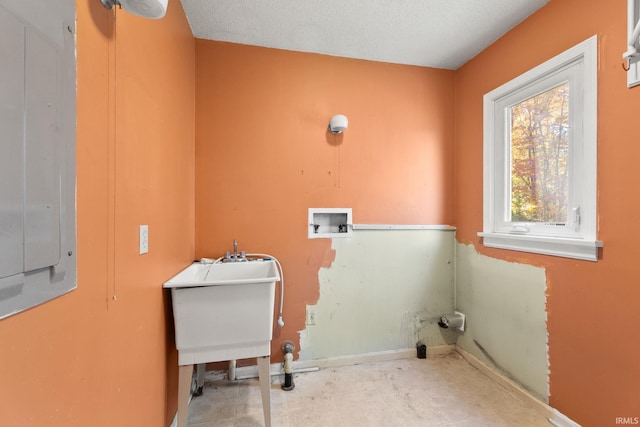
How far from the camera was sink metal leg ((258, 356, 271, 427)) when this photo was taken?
1.33m

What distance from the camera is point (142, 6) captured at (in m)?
0.74

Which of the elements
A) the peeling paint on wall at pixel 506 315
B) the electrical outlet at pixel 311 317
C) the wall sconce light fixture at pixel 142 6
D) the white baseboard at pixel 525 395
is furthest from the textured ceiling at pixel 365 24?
the white baseboard at pixel 525 395

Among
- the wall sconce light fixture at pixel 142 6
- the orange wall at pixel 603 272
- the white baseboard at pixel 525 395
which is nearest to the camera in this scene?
the wall sconce light fixture at pixel 142 6

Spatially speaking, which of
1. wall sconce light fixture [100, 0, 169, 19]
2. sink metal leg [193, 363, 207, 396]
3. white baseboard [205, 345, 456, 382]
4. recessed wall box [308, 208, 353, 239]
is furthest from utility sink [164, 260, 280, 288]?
wall sconce light fixture [100, 0, 169, 19]

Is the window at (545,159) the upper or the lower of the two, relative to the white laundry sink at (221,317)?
upper

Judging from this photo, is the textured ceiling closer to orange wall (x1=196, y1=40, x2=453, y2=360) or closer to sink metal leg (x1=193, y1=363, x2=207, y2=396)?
orange wall (x1=196, y1=40, x2=453, y2=360)

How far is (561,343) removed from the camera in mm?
1425

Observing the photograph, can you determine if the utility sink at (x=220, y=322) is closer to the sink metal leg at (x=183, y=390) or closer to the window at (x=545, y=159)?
the sink metal leg at (x=183, y=390)

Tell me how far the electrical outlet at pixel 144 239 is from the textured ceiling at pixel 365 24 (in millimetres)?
1383

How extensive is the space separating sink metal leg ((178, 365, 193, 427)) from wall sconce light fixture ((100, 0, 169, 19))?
149cm

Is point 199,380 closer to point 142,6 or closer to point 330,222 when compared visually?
point 330,222

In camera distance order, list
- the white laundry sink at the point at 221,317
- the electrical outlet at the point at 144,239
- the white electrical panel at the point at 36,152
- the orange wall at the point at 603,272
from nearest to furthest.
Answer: the white electrical panel at the point at 36,152 → the electrical outlet at the point at 144,239 → the orange wall at the point at 603,272 → the white laundry sink at the point at 221,317

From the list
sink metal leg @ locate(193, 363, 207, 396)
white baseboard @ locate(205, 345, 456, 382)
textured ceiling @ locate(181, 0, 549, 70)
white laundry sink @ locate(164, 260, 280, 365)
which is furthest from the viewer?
white baseboard @ locate(205, 345, 456, 382)

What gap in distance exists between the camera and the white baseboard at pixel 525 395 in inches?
55.4
